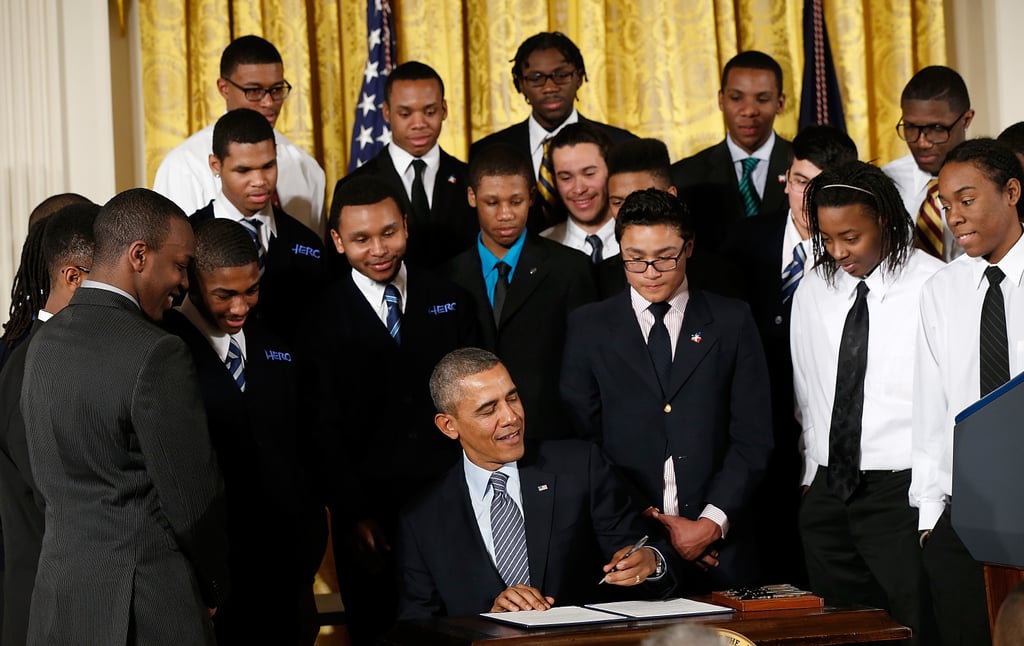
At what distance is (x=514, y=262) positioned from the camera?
4855 mm

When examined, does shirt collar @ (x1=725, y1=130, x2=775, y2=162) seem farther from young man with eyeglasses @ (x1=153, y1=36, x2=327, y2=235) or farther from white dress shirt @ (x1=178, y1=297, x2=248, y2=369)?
white dress shirt @ (x1=178, y1=297, x2=248, y2=369)

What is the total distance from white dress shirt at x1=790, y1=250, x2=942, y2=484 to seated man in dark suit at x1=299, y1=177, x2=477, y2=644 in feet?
3.85

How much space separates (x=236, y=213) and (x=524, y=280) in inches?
41.4

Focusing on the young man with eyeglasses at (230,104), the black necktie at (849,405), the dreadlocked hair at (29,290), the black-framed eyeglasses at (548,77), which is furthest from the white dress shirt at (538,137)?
the dreadlocked hair at (29,290)

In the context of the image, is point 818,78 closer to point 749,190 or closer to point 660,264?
point 749,190

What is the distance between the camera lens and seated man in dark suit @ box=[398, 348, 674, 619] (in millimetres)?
3787

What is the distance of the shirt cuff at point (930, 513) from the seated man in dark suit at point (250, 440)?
6.09 ft

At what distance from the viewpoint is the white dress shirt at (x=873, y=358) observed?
168 inches

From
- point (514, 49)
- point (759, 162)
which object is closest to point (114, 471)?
point (759, 162)

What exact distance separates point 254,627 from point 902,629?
1.94 meters

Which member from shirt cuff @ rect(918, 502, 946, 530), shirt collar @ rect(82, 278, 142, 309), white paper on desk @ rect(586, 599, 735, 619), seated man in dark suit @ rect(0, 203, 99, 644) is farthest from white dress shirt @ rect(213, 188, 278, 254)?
shirt cuff @ rect(918, 502, 946, 530)

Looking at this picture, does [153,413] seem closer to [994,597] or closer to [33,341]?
[33,341]

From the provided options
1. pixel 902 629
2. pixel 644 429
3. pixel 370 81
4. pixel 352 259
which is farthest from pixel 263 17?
pixel 902 629

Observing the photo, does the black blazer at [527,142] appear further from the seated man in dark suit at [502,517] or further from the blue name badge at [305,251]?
the seated man in dark suit at [502,517]
